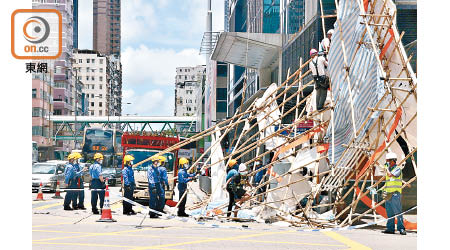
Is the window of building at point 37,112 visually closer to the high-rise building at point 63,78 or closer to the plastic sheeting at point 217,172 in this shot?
the high-rise building at point 63,78

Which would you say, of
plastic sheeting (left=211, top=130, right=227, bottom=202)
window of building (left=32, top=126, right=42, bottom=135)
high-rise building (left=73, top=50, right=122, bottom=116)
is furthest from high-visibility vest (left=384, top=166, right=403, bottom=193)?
high-rise building (left=73, top=50, right=122, bottom=116)

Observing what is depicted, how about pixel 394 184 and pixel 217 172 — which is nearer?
pixel 394 184

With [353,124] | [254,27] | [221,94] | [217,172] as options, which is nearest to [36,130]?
[221,94]

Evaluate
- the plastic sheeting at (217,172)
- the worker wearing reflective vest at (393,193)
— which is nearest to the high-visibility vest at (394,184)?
the worker wearing reflective vest at (393,193)

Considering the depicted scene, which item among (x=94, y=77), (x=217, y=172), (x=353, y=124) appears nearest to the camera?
(x=353, y=124)

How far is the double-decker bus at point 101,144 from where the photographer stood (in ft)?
128

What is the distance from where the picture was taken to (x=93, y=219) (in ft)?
51.6

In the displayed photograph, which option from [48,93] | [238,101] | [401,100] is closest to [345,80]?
[401,100]

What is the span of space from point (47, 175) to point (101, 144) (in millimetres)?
11211

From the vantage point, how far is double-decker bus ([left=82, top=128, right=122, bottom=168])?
3897 cm

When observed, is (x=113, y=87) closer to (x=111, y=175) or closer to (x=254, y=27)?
(x=254, y=27)

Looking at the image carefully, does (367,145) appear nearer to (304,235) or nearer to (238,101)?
(304,235)

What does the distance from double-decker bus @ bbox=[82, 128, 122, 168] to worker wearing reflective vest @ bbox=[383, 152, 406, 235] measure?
27.8m

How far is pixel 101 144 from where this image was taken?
3966 centimetres
